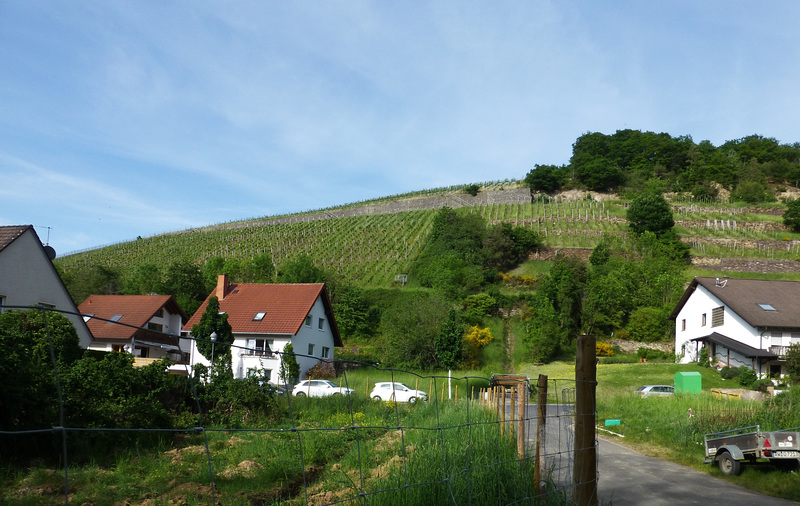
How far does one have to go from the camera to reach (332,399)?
15.0 m

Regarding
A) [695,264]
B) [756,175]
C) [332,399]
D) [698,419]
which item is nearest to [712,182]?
[756,175]

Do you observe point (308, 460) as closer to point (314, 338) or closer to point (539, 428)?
point (539, 428)

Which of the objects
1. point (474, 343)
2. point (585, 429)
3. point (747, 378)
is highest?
point (585, 429)

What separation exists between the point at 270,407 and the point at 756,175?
338ft

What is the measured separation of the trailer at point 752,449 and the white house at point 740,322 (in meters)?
24.8

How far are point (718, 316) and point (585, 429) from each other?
38572 millimetres

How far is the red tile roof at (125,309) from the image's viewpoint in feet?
109

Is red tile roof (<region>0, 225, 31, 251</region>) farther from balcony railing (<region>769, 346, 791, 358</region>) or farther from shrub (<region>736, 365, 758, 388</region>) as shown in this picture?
balcony railing (<region>769, 346, 791, 358</region>)

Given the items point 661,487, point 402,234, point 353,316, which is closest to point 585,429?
point 661,487

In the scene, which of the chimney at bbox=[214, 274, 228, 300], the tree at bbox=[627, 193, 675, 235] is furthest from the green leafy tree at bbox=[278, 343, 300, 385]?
the tree at bbox=[627, 193, 675, 235]

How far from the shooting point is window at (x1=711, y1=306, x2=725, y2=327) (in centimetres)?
3928

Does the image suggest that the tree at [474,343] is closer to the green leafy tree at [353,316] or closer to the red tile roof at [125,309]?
the green leafy tree at [353,316]

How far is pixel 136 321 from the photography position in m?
35.1

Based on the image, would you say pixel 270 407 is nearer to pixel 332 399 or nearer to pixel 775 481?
pixel 332 399
